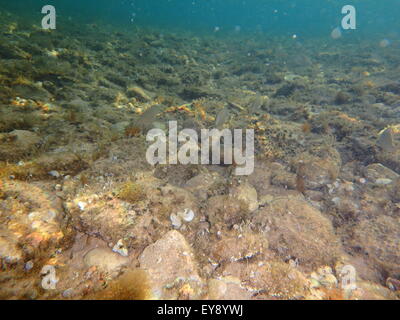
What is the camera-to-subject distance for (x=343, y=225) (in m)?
4.56

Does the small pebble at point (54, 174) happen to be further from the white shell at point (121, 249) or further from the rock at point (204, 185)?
the rock at point (204, 185)

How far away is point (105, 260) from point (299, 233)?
3.06 m

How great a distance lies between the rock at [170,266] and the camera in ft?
9.67

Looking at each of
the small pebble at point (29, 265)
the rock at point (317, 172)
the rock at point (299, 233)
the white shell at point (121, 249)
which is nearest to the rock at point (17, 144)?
the small pebble at point (29, 265)

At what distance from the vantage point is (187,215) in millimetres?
4090

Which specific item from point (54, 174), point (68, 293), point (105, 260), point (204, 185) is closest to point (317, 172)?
point (204, 185)

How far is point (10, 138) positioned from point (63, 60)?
8.12m

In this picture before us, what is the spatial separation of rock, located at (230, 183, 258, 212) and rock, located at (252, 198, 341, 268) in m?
0.37

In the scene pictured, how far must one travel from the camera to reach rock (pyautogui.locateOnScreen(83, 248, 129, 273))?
3051 mm

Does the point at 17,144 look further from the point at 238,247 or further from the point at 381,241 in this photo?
the point at 381,241

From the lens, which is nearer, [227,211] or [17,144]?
[227,211]

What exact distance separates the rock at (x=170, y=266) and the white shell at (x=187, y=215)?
413mm

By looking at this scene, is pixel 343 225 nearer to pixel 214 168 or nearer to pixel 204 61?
pixel 214 168

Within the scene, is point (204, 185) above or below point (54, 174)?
below
